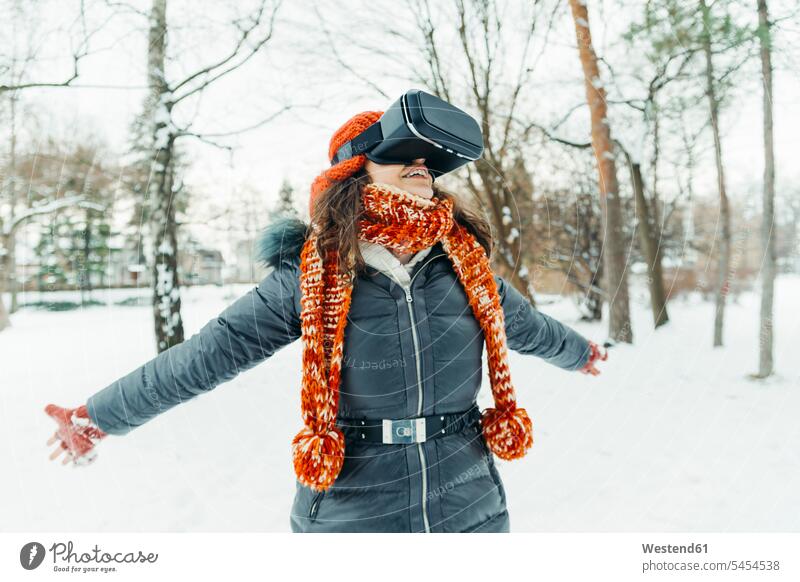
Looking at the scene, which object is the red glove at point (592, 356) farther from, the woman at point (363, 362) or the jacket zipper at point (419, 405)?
the jacket zipper at point (419, 405)

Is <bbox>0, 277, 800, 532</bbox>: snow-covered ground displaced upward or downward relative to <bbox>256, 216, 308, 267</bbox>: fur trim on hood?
downward

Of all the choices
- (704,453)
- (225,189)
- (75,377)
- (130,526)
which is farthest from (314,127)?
(704,453)

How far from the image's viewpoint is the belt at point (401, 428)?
0.61 m

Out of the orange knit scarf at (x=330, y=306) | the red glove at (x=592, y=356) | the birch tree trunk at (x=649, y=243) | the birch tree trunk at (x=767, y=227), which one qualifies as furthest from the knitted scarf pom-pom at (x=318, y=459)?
the birch tree trunk at (x=767, y=227)

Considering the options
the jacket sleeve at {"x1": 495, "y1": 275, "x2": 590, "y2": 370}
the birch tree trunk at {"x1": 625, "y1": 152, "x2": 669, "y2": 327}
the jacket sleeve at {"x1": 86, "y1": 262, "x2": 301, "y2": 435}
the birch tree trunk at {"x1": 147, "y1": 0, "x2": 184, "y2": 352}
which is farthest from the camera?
the birch tree trunk at {"x1": 625, "y1": 152, "x2": 669, "y2": 327}

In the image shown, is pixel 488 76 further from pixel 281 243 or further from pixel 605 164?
pixel 281 243

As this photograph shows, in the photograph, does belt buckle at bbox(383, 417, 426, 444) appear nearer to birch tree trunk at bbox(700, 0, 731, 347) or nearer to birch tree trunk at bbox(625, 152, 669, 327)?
birch tree trunk at bbox(625, 152, 669, 327)

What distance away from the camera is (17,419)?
1168 mm

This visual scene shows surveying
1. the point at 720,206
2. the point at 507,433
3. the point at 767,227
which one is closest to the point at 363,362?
the point at 507,433

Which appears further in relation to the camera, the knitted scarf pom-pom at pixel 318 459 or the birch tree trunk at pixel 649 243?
the birch tree trunk at pixel 649 243

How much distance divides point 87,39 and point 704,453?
2094 millimetres

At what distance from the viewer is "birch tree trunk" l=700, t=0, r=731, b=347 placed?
1.34 meters

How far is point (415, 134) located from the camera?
2.13 ft

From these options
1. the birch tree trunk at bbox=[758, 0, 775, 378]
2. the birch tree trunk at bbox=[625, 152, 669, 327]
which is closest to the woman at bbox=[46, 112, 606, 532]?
the birch tree trunk at bbox=[625, 152, 669, 327]
